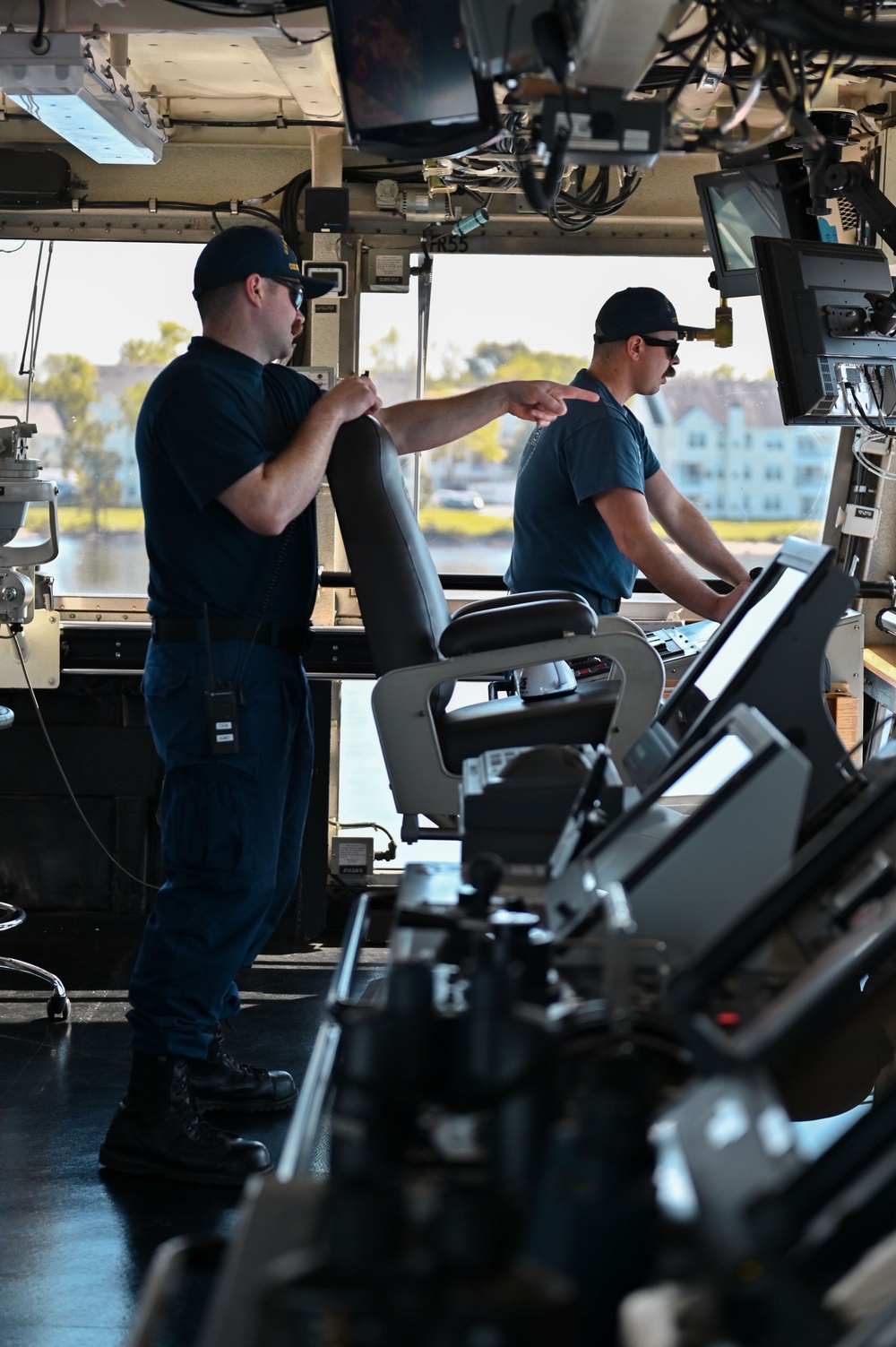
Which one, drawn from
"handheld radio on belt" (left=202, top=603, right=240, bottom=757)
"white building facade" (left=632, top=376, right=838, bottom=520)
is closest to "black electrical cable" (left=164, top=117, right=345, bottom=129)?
"white building facade" (left=632, top=376, right=838, bottom=520)

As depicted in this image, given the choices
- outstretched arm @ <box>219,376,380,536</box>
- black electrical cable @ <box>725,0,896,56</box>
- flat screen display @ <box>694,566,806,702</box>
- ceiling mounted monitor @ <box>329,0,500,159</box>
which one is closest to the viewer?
black electrical cable @ <box>725,0,896,56</box>

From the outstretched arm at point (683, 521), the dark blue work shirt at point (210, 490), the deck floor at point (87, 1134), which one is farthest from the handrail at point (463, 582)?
the dark blue work shirt at point (210, 490)

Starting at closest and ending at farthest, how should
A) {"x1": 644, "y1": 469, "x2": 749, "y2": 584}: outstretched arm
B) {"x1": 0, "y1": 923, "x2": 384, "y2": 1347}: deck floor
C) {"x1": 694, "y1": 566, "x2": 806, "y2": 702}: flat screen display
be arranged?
{"x1": 694, "y1": 566, "x2": 806, "y2": 702}: flat screen display < {"x1": 0, "y1": 923, "x2": 384, "y2": 1347}: deck floor < {"x1": 644, "y1": 469, "x2": 749, "y2": 584}: outstretched arm

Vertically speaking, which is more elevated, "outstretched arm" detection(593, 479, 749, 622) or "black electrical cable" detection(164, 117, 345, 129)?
"black electrical cable" detection(164, 117, 345, 129)

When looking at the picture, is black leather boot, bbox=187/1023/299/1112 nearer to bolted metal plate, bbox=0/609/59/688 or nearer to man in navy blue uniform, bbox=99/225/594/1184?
man in navy blue uniform, bbox=99/225/594/1184

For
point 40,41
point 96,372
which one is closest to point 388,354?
point 96,372

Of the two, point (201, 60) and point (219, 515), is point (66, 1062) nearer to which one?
point (219, 515)

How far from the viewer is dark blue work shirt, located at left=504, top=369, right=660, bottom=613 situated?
360 cm

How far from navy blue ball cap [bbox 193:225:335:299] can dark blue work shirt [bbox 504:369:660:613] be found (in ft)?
3.20

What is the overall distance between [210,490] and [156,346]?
8.44ft

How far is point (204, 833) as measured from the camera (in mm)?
2867

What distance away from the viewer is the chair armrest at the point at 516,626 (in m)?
2.77

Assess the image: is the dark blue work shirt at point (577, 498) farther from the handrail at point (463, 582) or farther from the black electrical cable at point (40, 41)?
the black electrical cable at point (40, 41)

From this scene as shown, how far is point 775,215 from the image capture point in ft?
13.1
